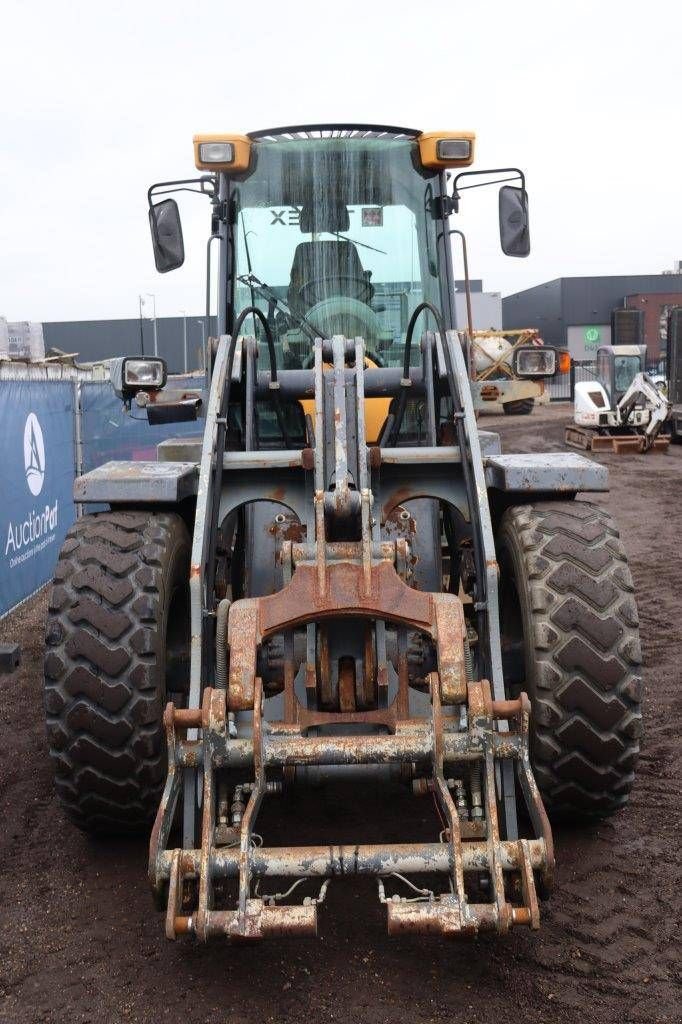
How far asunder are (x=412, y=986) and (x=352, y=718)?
86cm

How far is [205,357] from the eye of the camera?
4.82m

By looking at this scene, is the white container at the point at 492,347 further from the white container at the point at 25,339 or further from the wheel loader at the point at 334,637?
the wheel loader at the point at 334,637

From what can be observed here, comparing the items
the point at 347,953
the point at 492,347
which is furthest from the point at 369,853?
the point at 492,347

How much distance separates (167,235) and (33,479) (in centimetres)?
428

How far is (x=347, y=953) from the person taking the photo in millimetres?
3234

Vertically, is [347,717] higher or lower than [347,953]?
higher

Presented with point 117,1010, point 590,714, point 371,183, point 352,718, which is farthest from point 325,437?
point 117,1010

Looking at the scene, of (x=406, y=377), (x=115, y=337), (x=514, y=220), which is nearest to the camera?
(x=406, y=377)

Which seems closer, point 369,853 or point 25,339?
point 369,853

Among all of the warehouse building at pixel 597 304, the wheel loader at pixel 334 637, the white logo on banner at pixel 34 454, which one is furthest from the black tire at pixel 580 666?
the warehouse building at pixel 597 304

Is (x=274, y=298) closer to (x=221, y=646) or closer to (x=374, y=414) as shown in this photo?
(x=374, y=414)

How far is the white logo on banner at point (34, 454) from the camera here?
8680 millimetres

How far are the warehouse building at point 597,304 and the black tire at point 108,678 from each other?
4808 centimetres

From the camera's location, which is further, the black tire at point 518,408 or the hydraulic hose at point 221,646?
the black tire at point 518,408
